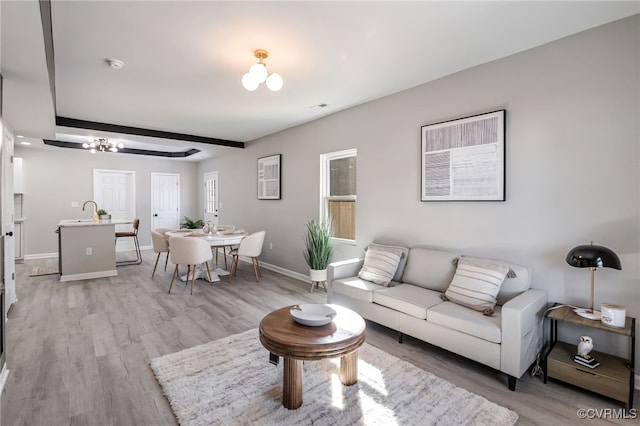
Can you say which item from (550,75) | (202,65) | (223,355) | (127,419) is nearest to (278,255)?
(223,355)

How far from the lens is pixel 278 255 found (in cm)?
582

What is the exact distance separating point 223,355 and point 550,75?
353 centimetres

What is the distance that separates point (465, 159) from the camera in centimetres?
311

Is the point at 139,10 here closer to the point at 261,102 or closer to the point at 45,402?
the point at 261,102

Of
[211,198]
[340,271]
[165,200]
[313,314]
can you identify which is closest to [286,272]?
[340,271]

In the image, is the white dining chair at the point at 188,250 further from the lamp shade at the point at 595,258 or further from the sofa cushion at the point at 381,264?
the lamp shade at the point at 595,258

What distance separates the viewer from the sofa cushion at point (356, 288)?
3158 millimetres

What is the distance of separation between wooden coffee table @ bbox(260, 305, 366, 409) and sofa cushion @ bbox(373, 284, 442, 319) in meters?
0.73

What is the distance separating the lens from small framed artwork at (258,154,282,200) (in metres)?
5.77

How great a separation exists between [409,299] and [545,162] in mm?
1601

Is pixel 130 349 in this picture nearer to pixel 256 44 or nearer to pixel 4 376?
pixel 4 376

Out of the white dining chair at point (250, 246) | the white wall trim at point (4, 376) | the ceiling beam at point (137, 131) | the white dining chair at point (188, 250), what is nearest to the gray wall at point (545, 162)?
the white dining chair at point (250, 246)

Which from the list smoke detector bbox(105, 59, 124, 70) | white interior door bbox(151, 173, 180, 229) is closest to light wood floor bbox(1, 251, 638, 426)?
smoke detector bbox(105, 59, 124, 70)

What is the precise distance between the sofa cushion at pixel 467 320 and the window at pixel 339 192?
1.94 m
